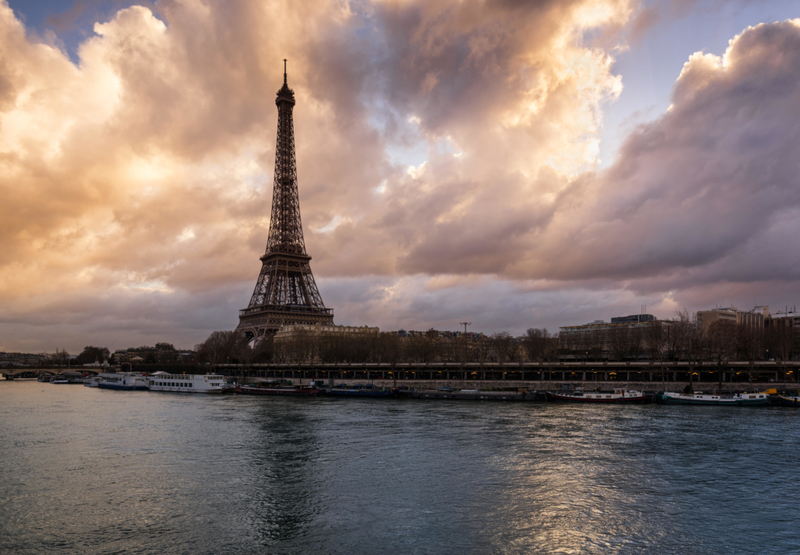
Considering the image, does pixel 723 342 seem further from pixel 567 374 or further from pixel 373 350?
pixel 373 350

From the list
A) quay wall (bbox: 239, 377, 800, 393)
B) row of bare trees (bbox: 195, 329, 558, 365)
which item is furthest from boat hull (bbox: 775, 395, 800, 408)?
row of bare trees (bbox: 195, 329, 558, 365)

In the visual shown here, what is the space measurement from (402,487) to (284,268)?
10314 cm

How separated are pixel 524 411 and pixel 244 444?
29.7 metres

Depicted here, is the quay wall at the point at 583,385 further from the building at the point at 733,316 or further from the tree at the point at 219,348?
the building at the point at 733,316

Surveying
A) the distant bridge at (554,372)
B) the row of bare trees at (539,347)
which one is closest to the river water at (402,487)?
the distant bridge at (554,372)

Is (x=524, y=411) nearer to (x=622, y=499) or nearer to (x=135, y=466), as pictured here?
(x=622, y=499)

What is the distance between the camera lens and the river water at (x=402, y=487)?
1833 centimetres

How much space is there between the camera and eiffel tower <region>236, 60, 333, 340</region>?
12244 centimetres

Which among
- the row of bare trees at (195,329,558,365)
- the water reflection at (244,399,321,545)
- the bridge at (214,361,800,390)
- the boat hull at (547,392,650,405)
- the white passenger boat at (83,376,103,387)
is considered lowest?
the white passenger boat at (83,376,103,387)

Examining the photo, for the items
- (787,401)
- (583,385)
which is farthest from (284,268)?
(787,401)

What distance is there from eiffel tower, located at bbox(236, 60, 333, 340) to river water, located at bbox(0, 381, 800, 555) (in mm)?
77295

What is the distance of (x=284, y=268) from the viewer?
12356cm

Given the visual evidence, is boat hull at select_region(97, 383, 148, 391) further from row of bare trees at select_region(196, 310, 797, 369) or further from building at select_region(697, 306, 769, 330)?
building at select_region(697, 306, 769, 330)

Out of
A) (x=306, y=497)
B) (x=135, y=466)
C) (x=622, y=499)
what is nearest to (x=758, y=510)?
(x=622, y=499)
